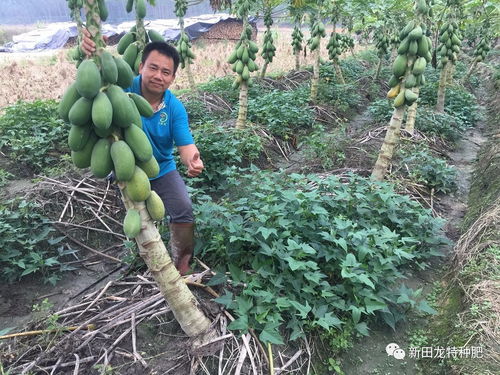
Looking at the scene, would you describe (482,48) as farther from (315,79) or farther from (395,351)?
(395,351)

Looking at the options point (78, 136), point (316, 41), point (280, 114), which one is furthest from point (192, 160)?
point (316, 41)

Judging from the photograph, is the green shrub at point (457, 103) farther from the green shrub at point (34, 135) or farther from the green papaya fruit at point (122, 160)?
the green papaya fruit at point (122, 160)

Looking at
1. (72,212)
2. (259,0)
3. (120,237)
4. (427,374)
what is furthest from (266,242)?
(259,0)

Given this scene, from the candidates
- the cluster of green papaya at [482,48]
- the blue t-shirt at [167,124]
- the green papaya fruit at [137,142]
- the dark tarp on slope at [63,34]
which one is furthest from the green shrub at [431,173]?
the dark tarp on slope at [63,34]

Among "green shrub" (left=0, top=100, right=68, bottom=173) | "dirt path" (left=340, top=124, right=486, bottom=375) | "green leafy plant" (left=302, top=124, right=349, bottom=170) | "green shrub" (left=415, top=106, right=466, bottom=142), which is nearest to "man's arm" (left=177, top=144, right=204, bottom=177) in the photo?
"dirt path" (left=340, top=124, right=486, bottom=375)

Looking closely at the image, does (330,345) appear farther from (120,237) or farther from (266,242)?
(120,237)

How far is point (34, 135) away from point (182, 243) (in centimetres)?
421

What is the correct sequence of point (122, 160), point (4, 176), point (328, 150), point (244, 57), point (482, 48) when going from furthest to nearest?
point (482, 48) < point (244, 57) < point (328, 150) < point (4, 176) < point (122, 160)

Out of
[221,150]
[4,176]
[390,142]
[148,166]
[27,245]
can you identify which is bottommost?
[27,245]

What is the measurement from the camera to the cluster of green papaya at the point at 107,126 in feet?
5.12

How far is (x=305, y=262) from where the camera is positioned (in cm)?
254

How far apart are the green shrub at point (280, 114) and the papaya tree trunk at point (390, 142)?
2.44m

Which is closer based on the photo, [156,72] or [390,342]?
[156,72]

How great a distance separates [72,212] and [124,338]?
211cm
